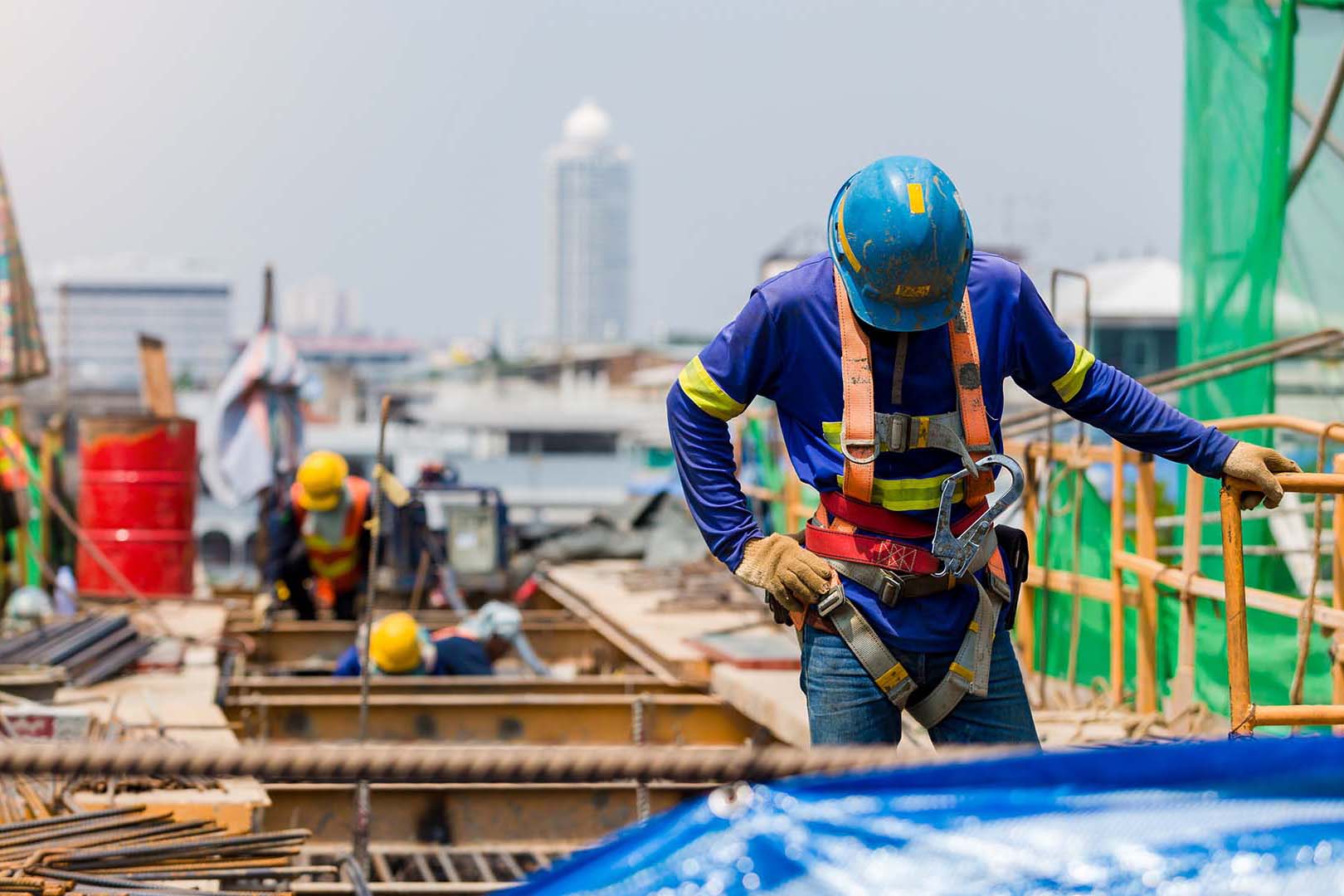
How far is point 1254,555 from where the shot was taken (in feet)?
27.3

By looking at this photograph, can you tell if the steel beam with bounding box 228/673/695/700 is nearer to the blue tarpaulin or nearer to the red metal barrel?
the red metal barrel

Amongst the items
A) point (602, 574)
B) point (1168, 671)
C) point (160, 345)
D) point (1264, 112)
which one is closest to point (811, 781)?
point (1168, 671)

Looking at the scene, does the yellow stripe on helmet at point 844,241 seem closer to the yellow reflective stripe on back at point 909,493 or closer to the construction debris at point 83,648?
the yellow reflective stripe on back at point 909,493

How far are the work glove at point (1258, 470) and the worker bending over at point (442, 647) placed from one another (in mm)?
6071

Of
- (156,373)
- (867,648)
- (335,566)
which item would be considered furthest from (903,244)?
(156,373)

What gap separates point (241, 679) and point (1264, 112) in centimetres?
615

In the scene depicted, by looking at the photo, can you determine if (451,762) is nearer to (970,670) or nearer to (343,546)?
(970,670)

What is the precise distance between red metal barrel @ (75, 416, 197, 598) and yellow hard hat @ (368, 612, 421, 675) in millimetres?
4943

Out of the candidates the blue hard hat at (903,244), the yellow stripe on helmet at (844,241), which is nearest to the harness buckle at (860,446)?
the blue hard hat at (903,244)

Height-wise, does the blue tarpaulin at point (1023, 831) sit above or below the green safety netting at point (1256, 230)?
below

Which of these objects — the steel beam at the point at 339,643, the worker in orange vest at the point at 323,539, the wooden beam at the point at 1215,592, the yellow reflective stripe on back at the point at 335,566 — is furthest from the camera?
the yellow reflective stripe on back at the point at 335,566

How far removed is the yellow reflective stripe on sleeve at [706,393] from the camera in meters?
4.07

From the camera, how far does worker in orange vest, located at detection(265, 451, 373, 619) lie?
12359mm

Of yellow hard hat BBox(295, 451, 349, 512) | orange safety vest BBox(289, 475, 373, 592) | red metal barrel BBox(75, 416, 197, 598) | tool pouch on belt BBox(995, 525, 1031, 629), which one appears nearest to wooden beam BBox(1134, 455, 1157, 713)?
tool pouch on belt BBox(995, 525, 1031, 629)
